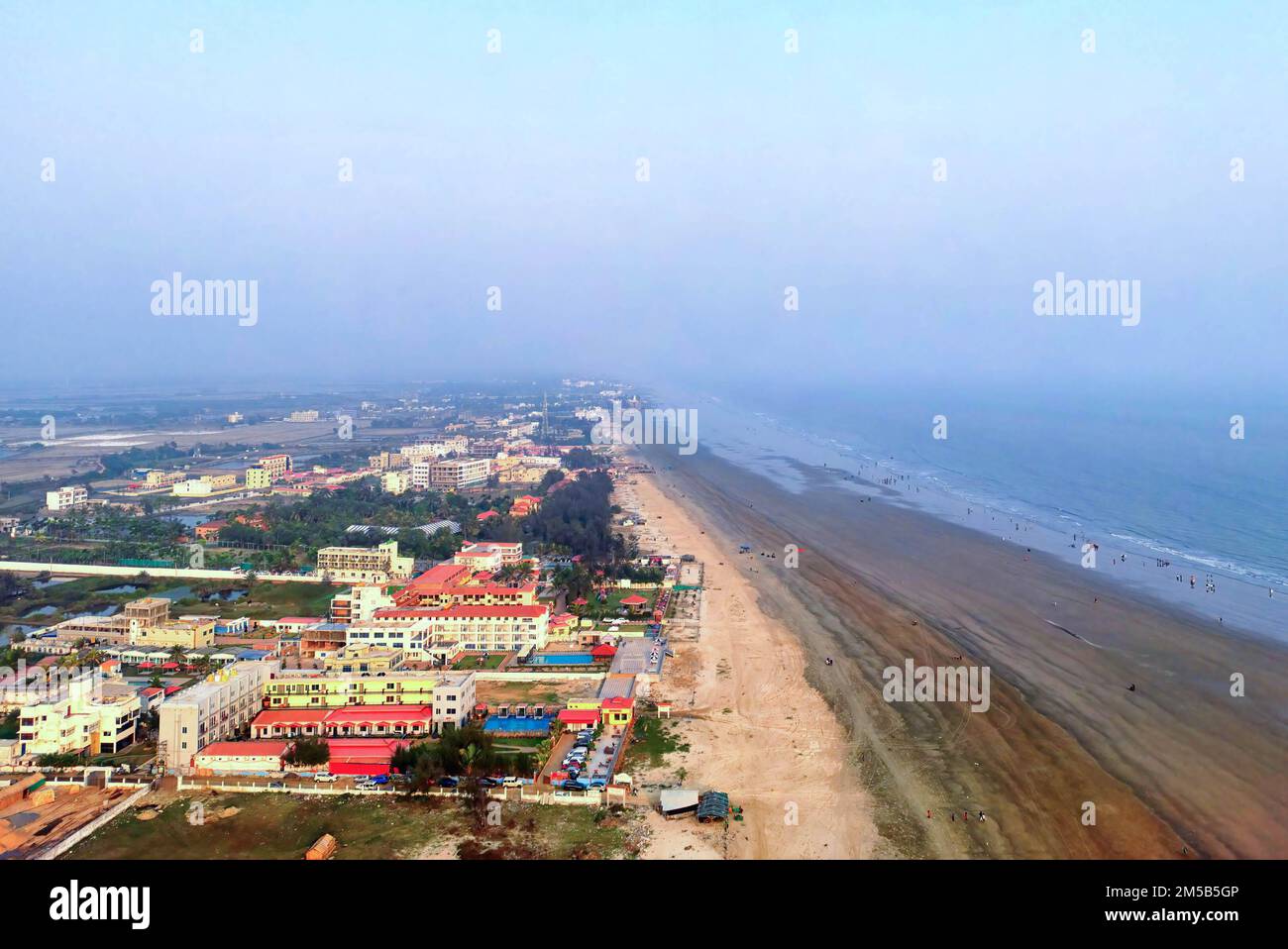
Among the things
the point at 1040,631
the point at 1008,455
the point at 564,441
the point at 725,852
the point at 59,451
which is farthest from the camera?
the point at 564,441

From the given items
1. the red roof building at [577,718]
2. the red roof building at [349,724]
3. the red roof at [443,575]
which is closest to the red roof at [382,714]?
the red roof building at [349,724]

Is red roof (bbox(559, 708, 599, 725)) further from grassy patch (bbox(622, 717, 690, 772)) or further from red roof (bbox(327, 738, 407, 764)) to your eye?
red roof (bbox(327, 738, 407, 764))

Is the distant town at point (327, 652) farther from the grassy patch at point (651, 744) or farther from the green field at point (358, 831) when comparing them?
the green field at point (358, 831)

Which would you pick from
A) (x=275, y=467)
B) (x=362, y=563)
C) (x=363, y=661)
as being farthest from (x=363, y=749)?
(x=275, y=467)

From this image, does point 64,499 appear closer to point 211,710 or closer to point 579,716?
point 211,710

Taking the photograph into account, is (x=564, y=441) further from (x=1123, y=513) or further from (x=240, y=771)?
(x=240, y=771)

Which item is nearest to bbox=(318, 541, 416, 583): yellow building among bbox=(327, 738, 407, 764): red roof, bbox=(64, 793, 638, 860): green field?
bbox=(327, 738, 407, 764): red roof
